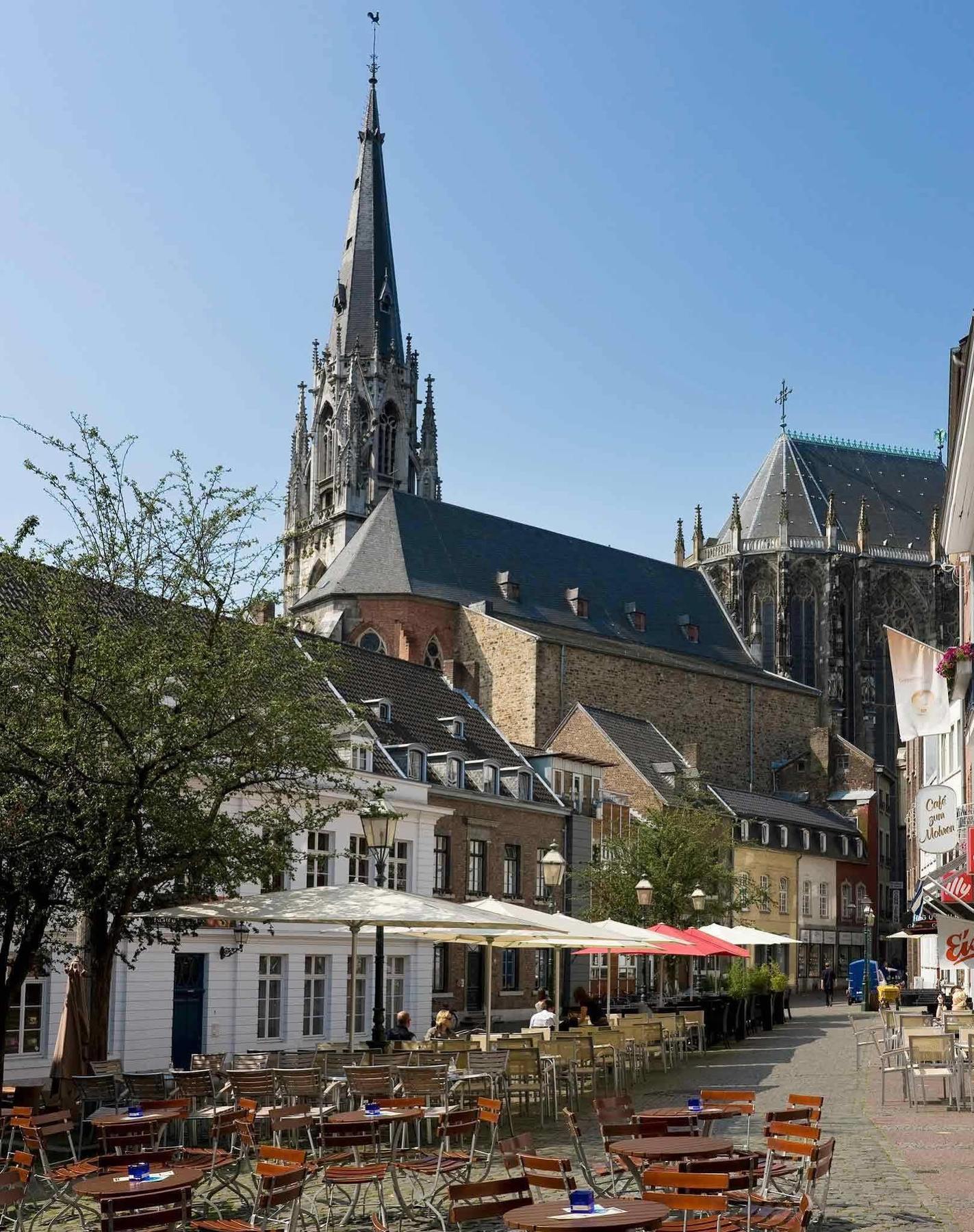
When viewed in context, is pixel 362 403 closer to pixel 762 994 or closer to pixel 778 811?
pixel 778 811

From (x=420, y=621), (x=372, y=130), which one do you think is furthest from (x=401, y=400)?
(x=420, y=621)

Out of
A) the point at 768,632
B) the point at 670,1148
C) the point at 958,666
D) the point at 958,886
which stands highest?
the point at 768,632

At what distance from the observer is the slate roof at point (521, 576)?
57281 millimetres

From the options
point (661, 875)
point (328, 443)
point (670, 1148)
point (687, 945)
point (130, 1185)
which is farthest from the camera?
point (328, 443)

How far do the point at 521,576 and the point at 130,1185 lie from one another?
174 feet

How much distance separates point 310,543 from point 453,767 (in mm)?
42836

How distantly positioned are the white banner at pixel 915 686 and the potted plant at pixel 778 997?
42.2 feet

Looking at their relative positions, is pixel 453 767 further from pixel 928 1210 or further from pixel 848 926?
pixel 848 926

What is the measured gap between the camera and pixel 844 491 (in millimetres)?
80812

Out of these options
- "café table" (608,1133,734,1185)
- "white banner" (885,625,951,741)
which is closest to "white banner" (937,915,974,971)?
"white banner" (885,625,951,741)

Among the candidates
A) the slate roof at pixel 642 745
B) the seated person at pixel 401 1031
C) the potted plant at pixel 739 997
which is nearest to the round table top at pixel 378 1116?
the seated person at pixel 401 1031

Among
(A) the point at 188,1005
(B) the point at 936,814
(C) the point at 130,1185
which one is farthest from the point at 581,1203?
(A) the point at 188,1005

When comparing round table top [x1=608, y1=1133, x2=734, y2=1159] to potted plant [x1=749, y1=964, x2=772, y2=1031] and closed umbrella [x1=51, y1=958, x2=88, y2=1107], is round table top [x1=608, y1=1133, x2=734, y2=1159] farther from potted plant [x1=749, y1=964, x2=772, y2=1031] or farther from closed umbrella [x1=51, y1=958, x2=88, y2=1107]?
potted plant [x1=749, y1=964, x2=772, y2=1031]

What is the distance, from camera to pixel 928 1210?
10.1 metres
